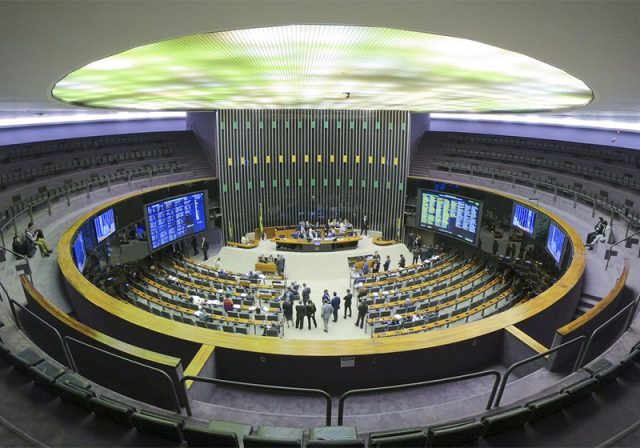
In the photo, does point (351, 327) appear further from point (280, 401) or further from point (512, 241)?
point (512, 241)

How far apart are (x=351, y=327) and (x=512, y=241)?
29.9ft

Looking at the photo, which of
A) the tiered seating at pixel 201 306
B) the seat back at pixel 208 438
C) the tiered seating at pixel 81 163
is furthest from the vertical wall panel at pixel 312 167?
the seat back at pixel 208 438

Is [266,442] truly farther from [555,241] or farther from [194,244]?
[194,244]

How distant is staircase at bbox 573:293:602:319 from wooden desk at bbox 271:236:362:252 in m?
12.1

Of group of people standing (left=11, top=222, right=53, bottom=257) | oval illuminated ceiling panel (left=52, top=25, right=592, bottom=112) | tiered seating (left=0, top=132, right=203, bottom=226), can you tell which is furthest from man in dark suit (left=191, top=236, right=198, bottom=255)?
oval illuminated ceiling panel (left=52, top=25, right=592, bottom=112)

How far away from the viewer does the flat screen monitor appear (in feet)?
30.0

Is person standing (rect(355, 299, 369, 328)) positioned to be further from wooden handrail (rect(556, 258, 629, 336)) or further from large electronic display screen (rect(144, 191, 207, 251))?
large electronic display screen (rect(144, 191, 207, 251))

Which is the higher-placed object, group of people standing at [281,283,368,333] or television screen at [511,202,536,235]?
television screen at [511,202,536,235]

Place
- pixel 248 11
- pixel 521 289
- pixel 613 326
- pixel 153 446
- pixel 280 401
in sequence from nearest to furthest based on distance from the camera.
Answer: pixel 248 11 → pixel 153 446 → pixel 280 401 → pixel 613 326 → pixel 521 289

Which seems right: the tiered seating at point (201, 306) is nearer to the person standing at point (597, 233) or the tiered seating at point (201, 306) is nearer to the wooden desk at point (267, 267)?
the wooden desk at point (267, 267)

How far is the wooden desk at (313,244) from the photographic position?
1853cm

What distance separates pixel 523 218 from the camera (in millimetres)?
14000

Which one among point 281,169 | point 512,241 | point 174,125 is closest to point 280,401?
point 512,241

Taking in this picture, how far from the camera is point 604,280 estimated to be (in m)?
7.79
